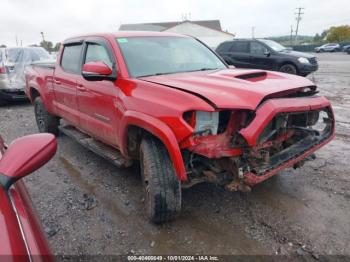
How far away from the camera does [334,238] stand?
275cm

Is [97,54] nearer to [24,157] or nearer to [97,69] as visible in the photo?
[97,69]

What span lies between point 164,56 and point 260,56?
30.1 feet

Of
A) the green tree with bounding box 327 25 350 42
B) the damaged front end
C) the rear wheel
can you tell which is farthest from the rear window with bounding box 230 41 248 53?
the green tree with bounding box 327 25 350 42

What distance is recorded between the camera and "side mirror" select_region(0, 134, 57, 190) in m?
1.48

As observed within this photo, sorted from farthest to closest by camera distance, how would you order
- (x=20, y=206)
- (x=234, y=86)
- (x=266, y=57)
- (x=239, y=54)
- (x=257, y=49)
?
(x=239, y=54) → (x=257, y=49) → (x=266, y=57) → (x=234, y=86) → (x=20, y=206)

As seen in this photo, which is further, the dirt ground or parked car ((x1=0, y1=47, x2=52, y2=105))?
parked car ((x1=0, y1=47, x2=52, y2=105))

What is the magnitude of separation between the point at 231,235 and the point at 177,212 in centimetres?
53

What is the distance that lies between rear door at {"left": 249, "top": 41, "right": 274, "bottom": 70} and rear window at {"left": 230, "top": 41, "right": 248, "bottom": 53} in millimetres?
246

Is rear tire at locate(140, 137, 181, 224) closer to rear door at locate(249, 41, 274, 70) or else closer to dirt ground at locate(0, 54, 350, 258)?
dirt ground at locate(0, 54, 350, 258)

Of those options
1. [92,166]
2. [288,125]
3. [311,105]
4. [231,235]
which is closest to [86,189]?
[92,166]

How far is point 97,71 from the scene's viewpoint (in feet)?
10.7

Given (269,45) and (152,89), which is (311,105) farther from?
(269,45)

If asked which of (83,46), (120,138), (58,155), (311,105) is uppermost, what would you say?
(83,46)

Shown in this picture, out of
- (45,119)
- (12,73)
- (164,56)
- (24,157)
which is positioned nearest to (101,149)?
(164,56)
